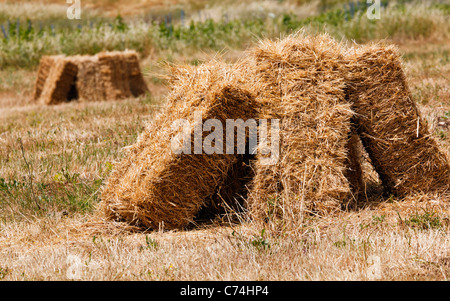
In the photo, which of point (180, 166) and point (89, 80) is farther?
point (89, 80)

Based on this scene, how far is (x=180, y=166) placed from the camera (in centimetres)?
475

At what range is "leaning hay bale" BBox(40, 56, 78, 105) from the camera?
12297 mm

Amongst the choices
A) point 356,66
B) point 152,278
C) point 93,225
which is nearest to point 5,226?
point 93,225

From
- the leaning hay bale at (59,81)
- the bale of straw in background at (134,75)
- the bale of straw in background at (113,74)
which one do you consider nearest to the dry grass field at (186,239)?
the bale of straw in background at (113,74)

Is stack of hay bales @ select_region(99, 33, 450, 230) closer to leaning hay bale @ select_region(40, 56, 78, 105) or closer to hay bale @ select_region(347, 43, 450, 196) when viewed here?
hay bale @ select_region(347, 43, 450, 196)

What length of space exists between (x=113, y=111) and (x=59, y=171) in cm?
365

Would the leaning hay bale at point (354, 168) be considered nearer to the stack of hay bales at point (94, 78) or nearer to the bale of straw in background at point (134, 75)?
the stack of hay bales at point (94, 78)

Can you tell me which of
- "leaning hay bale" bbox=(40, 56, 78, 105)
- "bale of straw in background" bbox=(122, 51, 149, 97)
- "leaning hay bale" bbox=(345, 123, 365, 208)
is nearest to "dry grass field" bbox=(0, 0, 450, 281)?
"leaning hay bale" bbox=(345, 123, 365, 208)

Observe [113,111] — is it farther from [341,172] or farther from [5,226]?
[341,172]

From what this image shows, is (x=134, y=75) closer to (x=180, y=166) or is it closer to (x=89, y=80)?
(x=89, y=80)

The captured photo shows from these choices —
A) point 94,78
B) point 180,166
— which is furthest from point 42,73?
point 180,166

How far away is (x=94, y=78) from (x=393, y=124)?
8394 mm

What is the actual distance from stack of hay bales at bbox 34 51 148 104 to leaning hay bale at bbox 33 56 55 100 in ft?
0.32

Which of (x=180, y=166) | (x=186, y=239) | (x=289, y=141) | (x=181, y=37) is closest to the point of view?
(x=186, y=239)
